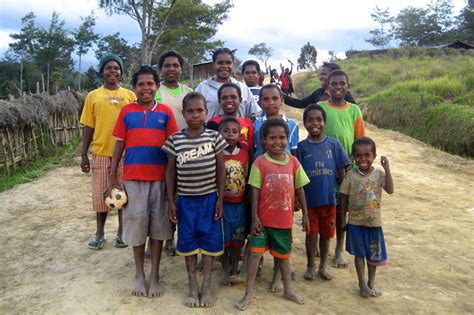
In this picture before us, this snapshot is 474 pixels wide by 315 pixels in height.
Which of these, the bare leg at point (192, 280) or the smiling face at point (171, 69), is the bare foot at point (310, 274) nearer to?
the bare leg at point (192, 280)

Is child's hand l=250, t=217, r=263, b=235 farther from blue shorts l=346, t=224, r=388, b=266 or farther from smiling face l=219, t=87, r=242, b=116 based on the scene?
smiling face l=219, t=87, r=242, b=116

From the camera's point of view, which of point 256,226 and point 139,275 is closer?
point 256,226

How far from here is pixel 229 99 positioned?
3.33 meters

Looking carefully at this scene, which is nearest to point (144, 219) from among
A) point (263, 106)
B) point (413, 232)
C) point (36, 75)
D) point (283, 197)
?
point (283, 197)

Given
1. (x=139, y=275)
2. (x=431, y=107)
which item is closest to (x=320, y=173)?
(x=139, y=275)

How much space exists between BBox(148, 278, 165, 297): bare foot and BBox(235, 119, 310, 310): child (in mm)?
623

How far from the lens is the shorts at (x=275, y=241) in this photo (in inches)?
118

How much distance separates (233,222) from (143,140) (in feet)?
3.12

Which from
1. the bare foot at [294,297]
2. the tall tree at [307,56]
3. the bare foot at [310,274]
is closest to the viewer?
the bare foot at [294,297]

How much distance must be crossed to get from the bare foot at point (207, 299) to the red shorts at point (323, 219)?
99 cm

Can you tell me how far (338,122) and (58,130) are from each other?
9.75 metres

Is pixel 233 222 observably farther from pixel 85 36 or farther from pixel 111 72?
pixel 85 36

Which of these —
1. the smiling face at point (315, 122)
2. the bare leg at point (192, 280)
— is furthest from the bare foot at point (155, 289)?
the smiling face at point (315, 122)

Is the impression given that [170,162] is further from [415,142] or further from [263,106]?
[415,142]
